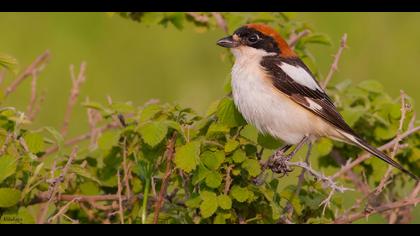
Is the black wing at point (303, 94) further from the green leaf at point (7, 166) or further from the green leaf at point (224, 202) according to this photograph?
the green leaf at point (7, 166)

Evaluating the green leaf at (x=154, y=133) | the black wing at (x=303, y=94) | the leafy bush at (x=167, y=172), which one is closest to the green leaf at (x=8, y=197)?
the leafy bush at (x=167, y=172)

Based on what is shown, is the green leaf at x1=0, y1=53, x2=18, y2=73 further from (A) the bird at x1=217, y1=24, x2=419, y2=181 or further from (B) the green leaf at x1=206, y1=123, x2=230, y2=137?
(A) the bird at x1=217, y1=24, x2=419, y2=181

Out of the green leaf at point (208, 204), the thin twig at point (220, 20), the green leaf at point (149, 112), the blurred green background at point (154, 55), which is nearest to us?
the green leaf at point (208, 204)

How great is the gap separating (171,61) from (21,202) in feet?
19.5

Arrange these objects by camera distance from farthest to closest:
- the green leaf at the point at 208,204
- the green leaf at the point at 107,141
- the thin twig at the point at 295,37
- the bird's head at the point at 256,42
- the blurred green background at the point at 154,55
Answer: the blurred green background at the point at 154,55 → the thin twig at the point at 295,37 → the bird's head at the point at 256,42 → the green leaf at the point at 107,141 → the green leaf at the point at 208,204

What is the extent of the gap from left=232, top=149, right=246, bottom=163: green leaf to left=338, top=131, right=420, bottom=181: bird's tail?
94 cm

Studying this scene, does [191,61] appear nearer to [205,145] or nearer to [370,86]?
[370,86]

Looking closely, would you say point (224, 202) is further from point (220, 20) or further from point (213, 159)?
point (220, 20)

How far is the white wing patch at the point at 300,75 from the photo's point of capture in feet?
17.8

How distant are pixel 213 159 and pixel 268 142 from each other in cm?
60

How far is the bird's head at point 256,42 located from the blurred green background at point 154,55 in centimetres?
390

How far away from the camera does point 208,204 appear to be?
4.54m

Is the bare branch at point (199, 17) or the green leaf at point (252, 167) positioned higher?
the bare branch at point (199, 17)

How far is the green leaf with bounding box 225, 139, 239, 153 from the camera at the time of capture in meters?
4.57
